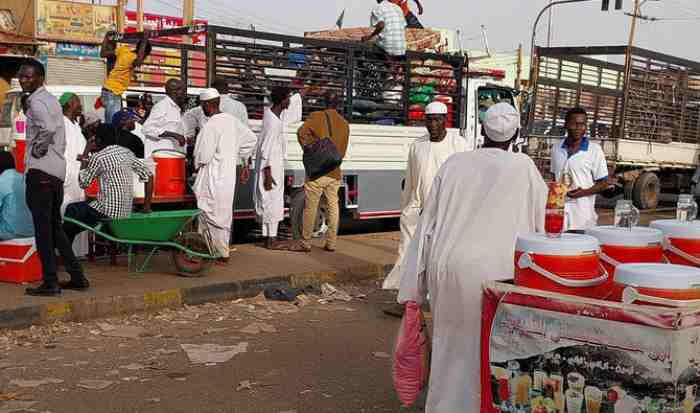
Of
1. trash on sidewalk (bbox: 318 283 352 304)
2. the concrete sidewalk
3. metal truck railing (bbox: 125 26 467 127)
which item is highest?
metal truck railing (bbox: 125 26 467 127)

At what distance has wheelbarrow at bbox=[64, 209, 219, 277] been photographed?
7730 millimetres

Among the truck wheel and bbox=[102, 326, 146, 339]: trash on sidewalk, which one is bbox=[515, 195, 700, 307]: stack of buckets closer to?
bbox=[102, 326, 146, 339]: trash on sidewalk

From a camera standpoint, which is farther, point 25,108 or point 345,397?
point 25,108

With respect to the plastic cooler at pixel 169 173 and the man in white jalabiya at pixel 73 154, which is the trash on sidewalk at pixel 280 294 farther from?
the man in white jalabiya at pixel 73 154

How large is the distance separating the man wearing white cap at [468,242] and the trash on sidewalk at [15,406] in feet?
7.82

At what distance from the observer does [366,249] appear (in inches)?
420

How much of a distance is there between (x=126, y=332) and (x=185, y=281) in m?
1.39

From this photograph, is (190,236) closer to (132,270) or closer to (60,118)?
(132,270)

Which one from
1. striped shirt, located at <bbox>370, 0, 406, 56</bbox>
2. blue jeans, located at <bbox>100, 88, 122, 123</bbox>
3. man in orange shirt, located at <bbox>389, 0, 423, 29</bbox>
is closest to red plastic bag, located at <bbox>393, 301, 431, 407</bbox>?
blue jeans, located at <bbox>100, 88, 122, 123</bbox>

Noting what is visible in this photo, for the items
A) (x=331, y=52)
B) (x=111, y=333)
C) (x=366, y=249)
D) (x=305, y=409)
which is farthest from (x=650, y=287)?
(x=331, y=52)

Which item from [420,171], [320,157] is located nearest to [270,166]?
[320,157]

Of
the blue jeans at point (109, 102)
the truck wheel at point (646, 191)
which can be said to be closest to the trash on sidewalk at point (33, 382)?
the blue jeans at point (109, 102)

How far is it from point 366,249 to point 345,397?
18.2 ft

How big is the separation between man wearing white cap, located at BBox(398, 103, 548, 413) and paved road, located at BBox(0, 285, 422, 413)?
4.57ft
